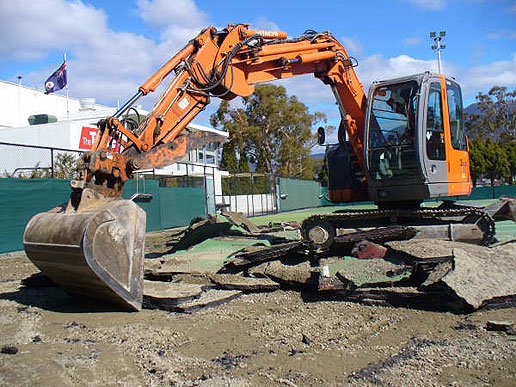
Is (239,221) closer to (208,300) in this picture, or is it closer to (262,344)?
(208,300)

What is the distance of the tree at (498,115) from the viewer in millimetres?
51812

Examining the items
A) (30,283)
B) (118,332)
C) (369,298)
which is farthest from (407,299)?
(30,283)

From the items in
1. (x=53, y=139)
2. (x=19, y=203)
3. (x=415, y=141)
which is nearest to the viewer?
(x=415, y=141)

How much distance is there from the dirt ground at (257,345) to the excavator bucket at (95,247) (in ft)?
1.23

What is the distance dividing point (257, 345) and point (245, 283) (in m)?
2.18

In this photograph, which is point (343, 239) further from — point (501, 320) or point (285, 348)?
point (285, 348)

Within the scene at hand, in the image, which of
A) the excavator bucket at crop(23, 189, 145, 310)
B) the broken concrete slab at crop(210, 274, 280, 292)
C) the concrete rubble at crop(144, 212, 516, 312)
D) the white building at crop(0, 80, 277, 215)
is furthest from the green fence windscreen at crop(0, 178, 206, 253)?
the broken concrete slab at crop(210, 274, 280, 292)

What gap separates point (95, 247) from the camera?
488cm

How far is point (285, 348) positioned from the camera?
4.21m

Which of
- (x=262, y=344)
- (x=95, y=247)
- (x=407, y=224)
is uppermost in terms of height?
(x=95, y=247)

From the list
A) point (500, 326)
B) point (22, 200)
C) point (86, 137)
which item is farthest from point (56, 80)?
point (500, 326)

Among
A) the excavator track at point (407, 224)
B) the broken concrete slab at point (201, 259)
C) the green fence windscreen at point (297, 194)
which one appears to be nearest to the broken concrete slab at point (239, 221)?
the broken concrete slab at point (201, 259)

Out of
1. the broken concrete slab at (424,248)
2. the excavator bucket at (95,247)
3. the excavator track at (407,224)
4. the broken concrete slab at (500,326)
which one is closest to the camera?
the broken concrete slab at (500,326)

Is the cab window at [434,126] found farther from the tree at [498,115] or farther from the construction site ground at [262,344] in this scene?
the tree at [498,115]
